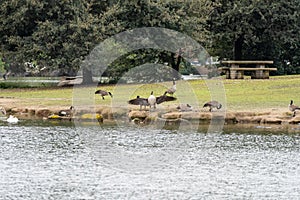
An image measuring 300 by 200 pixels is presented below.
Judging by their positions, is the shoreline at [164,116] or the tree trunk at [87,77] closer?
the shoreline at [164,116]

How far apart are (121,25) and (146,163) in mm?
21035

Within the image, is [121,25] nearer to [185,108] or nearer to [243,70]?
[243,70]

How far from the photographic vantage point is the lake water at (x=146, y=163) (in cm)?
1680

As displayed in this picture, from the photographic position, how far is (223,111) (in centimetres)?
2988

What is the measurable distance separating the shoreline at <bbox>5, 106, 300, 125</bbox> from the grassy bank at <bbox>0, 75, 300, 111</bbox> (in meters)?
1.15

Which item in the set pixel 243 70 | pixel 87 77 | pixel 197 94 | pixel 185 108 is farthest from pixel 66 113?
pixel 243 70

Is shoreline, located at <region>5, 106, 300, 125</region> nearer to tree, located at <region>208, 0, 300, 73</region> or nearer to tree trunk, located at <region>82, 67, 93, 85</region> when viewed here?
tree trunk, located at <region>82, 67, 93, 85</region>

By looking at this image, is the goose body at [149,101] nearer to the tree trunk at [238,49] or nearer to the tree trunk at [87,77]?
the tree trunk at [87,77]

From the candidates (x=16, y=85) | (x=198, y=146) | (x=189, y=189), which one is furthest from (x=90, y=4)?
(x=189, y=189)

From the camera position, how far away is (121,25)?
40.5 meters

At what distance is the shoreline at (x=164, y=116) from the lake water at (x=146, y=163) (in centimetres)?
167

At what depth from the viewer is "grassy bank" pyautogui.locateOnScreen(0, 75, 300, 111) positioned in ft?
106

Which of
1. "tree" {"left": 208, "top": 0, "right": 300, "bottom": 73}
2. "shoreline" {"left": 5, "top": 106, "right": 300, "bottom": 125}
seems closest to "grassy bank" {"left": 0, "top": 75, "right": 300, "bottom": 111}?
"shoreline" {"left": 5, "top": 106, "right": 300, "bottom": 125}

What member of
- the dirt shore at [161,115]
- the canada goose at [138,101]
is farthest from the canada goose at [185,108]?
the canada goose at [138,101]
